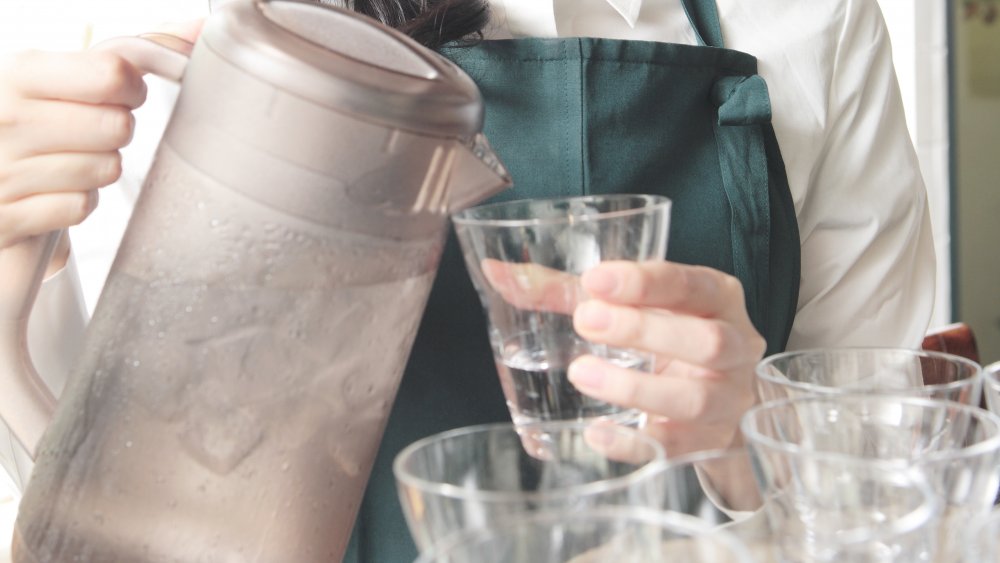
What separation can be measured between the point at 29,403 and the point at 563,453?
0.95 feet

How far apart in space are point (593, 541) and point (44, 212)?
1.08 ft

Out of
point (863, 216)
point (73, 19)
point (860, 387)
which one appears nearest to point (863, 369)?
point (860, 387)

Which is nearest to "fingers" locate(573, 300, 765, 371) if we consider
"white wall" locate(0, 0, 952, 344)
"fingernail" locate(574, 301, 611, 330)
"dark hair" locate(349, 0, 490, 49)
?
"fingernail" locate(574, 301, 611, 330)

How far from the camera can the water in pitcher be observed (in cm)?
43

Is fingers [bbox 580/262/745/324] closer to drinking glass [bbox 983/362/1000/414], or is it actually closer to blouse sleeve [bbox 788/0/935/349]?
drinking glass [bbox 983/362/1000/414]

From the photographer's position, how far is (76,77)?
45 centimetres

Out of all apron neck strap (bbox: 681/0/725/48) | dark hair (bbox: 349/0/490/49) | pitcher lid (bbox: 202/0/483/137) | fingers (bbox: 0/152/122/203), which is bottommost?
apron neck strap (bbox: 681/0/725/48)

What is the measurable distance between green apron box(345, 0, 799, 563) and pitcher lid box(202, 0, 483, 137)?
0.99ft

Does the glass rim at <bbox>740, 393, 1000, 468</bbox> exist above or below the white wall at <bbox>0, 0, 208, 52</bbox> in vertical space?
below

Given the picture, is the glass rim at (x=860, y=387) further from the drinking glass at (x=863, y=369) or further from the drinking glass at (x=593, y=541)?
the drinking glass at (x=593, y=541)

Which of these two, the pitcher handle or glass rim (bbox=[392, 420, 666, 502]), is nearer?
glass rim (bbox=[392, 420, 666, 502])

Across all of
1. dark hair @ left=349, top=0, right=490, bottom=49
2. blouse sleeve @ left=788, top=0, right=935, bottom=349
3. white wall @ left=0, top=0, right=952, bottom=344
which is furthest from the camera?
white wall @ left=0, top=0, right=952, bottom=344

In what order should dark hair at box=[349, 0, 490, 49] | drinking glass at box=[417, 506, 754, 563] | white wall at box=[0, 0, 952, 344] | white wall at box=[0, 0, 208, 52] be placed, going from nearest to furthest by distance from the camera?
drinking glass at box=[417, 506, 754, 563] < dark hair at box=[349, 0, 490, 49] < white wall at box=[0, 0, 208, 52] < white wall at box=[0, 0, 952, 344]

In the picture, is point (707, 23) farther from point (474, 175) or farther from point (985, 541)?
point (985, 541)
